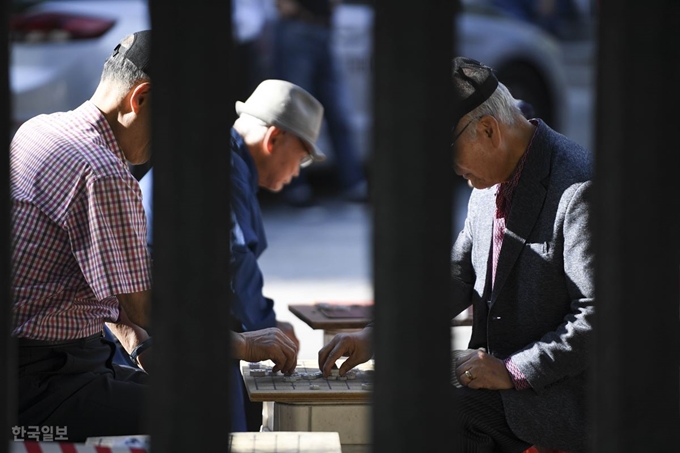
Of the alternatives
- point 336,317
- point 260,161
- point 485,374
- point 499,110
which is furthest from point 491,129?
point 260,161

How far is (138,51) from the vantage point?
8.65ft

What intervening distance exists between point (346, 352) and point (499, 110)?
70 centimetres

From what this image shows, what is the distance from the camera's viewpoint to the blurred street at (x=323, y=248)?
5.94 m

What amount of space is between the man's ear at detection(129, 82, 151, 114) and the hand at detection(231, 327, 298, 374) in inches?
23.4

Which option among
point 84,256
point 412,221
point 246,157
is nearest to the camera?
point 412,221

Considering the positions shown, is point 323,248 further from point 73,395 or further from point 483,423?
point 73,395

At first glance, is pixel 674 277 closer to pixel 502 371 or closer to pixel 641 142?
pixel 641 142

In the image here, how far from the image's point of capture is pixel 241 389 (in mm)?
3307

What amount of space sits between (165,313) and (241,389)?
6.89 feet

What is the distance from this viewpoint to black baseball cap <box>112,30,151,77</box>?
8.59 ft

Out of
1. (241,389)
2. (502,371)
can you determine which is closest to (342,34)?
(241,389)

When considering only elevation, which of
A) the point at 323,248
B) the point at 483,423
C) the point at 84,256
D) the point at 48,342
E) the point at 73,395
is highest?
the point at 84,256

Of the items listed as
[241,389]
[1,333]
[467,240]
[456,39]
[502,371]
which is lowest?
[241,389]

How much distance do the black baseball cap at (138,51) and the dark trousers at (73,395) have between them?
26.0 inches
